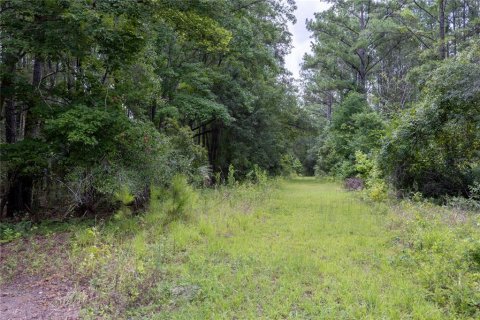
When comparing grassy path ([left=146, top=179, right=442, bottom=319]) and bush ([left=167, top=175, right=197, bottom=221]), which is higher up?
bush ([left=167, top=175, right=197, bottom=221])

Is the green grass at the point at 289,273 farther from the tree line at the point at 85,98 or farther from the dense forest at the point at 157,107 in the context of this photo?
the dense forest at the point at 157,107

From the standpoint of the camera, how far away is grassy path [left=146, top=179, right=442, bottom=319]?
3633mm

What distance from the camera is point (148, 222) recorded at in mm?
7074

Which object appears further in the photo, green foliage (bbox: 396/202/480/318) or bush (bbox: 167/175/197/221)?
bush (bbox: 167/175/197/221)

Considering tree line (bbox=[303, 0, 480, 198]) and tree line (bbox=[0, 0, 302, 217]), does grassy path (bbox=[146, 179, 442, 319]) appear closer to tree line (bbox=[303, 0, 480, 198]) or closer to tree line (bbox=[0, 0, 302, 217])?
Result: tree line (bbox=[0, 0, 302, 217])

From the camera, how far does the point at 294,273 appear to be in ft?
15.2

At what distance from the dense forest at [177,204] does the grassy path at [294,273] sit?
28 mm

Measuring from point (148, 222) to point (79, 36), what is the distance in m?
3.82

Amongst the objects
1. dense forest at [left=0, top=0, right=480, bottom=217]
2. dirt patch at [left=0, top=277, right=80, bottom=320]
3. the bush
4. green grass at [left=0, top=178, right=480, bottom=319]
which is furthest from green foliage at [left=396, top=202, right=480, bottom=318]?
the bush

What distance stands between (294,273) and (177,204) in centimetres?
349

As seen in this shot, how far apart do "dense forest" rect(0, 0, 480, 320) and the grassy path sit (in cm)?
3

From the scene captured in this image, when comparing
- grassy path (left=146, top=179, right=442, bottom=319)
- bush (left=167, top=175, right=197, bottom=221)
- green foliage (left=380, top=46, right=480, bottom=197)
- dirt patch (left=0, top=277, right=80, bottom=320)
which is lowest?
dirt patch (left=0, top=277, right=80, bottom=320)

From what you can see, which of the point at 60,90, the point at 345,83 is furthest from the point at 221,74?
the point at 345,83

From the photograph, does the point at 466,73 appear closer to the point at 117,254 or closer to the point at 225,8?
the point at 225,8
